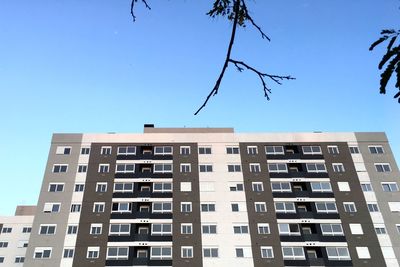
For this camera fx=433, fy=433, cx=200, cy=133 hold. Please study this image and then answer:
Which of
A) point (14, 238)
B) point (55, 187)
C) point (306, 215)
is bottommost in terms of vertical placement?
point (306, 215)

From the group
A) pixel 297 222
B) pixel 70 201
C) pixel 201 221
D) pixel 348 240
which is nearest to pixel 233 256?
pixel 201 221

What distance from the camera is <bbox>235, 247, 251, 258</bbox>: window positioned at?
48781 mm

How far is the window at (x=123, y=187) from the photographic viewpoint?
54.8m

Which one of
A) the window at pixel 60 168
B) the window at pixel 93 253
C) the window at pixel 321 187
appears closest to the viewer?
the window at pixel 93 253

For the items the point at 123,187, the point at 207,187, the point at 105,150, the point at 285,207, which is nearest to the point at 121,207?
the point at 123,187

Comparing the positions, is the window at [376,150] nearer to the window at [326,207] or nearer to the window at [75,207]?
the window at [326,207]

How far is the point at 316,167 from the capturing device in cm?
5772

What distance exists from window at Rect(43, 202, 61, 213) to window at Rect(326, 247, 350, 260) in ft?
106

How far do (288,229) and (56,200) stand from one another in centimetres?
2841

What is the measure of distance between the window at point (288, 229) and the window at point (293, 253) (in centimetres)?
194

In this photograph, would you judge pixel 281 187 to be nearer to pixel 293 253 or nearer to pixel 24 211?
pixel 293 253

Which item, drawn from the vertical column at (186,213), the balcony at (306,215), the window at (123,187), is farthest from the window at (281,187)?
the window at (123,187)

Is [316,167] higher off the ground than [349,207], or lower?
higher

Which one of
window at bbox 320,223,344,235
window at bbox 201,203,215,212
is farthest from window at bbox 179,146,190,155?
window at bbox 320,223,344,235
